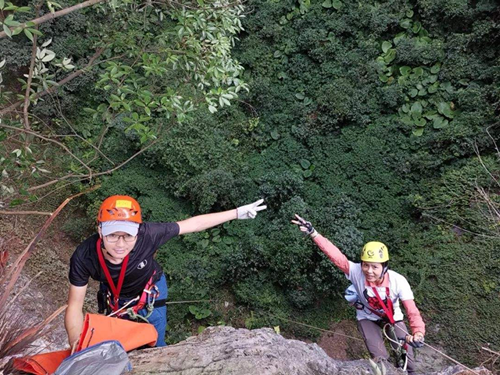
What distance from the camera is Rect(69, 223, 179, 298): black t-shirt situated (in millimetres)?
2783

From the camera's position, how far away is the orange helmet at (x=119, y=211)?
2701 mm

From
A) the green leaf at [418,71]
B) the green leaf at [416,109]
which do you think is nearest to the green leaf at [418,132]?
the green leaf at [416,109]

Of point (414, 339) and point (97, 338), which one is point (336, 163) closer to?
point (414, 339)

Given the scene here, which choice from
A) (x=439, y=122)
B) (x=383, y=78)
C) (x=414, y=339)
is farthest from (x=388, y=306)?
(x=383, y=78)

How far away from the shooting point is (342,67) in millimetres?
7621

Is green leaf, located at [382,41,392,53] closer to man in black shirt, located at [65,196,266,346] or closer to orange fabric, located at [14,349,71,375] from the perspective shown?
man in black shirt, located at [65,196,266,346]

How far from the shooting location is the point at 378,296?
149 inches

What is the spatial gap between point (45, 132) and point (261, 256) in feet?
16.7

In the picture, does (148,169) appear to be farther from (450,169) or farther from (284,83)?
(450,169)

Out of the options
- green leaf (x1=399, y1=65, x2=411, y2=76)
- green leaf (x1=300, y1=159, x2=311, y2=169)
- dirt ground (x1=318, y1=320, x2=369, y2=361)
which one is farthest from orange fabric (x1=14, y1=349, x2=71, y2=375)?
green leaf (x1=399, y1=65, x2=411, y2=76)

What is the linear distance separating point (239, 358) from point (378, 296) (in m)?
1.97

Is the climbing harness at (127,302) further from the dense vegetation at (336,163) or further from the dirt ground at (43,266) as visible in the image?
the dense vegetation at (336,163)

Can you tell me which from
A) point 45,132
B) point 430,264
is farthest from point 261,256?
point 45,132

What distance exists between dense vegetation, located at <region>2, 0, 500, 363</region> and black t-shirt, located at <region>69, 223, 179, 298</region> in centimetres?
263
